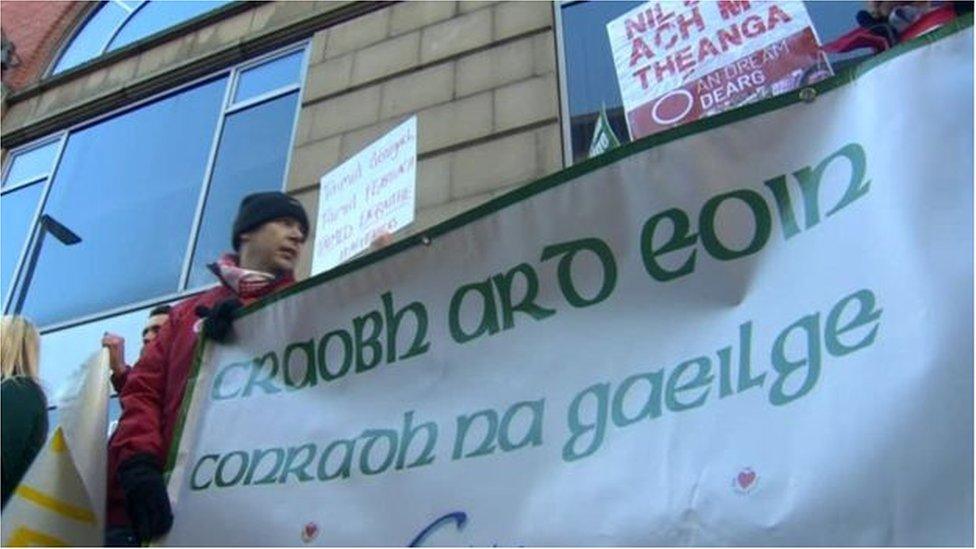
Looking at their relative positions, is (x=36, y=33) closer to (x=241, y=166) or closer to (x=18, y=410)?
(x=241, y=166)

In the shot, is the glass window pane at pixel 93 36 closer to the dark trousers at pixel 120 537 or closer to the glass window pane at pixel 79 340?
the glass window pane at pixel 79 340

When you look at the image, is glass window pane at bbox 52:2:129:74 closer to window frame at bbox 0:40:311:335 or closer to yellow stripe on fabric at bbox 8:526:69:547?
window frame at bbox 0:40:311:335

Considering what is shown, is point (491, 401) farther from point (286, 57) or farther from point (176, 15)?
point (176, 15)

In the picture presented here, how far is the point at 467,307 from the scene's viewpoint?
2453 mm

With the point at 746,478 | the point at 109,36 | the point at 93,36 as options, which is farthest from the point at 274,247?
the point at 93,36

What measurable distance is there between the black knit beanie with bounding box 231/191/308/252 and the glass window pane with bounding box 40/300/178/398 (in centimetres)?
279

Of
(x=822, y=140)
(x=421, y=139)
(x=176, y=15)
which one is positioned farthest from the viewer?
(x=176, y=15)

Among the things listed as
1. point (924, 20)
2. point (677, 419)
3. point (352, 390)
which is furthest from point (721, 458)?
point (924, 20)

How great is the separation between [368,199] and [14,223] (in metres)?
5.32

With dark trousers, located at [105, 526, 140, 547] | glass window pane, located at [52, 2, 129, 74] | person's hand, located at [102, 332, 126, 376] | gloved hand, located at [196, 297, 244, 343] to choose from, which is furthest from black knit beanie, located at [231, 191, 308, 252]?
glass window pane, located at [52, 2, 129, 74]

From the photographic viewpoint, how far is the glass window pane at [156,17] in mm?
8117

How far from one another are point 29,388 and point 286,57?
4.68 meters

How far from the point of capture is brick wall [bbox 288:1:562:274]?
17.2ft

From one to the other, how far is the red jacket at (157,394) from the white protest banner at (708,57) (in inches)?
54.7
